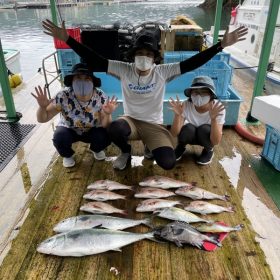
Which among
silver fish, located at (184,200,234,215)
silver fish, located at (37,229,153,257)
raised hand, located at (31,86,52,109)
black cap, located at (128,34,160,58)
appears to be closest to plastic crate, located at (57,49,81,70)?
raised hand, located at (31,86,52,109)

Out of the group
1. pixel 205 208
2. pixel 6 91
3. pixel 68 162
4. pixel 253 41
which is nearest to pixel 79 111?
pixel 68 162

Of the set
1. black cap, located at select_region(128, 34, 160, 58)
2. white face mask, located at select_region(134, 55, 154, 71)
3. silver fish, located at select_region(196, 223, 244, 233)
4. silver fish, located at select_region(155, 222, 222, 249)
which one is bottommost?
silver fish, located at select_region(196, 223, 244, 233)

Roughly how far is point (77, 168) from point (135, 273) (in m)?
1.63

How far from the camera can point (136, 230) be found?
2373 mm

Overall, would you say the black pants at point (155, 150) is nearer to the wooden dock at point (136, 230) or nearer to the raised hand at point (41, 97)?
the wooden dock at point (136, 230)

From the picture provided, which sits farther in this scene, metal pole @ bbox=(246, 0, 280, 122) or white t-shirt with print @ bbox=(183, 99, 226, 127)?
metal pole @ bbox=(246, 0, 280, 122)

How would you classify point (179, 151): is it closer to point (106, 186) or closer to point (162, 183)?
point (162, 183)

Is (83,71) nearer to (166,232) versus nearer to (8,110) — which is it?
(166,232)

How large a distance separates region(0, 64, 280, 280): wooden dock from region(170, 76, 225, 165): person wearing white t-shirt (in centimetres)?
30

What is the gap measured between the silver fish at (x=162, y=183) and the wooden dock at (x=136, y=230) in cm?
18

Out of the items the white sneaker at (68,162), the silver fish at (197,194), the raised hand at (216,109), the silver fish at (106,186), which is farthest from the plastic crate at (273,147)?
the white sneaker at (68,162)

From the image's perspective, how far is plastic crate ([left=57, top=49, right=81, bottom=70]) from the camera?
18.7 feet

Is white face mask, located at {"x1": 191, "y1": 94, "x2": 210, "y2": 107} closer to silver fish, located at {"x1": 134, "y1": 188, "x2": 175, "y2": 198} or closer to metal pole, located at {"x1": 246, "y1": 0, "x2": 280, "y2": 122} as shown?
silver fish, located at {"x1": 134, "y1": 188, "x2": 175, "y2": 198}

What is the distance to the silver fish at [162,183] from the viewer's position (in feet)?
9.46
